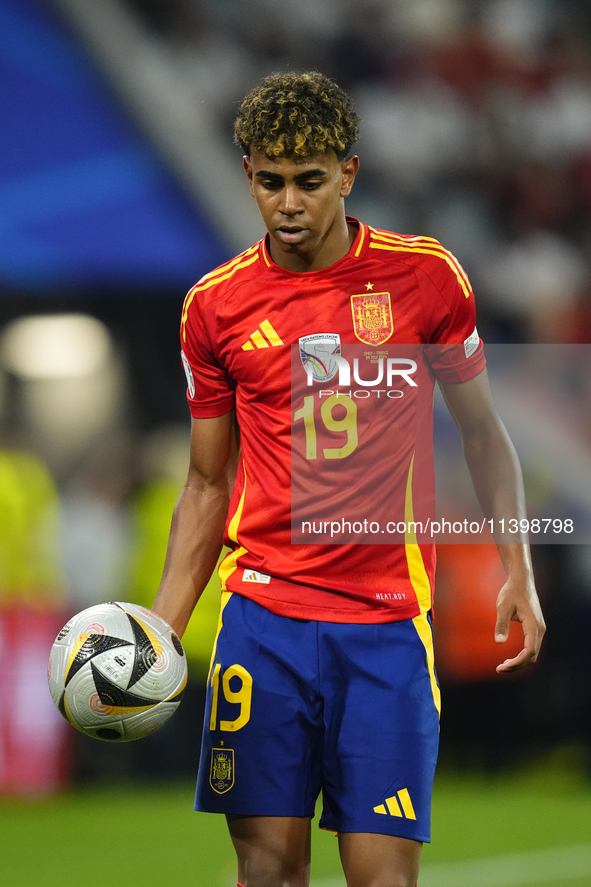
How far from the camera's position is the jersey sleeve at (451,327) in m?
2.80

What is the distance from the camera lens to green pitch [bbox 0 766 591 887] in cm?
502

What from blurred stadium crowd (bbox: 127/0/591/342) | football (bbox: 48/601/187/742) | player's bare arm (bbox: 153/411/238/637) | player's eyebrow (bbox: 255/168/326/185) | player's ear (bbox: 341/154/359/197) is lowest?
football (bbox: 48/601/187/742)

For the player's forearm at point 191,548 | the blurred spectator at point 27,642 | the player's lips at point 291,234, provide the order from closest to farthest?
the player's lips at point 291,234, the player's forearm at point 191,548, the blurred spectator at point 27,642

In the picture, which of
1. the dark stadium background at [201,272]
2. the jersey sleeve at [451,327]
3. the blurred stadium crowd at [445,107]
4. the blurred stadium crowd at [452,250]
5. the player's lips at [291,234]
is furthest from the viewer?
the blurred stadium crowd at [445,107]

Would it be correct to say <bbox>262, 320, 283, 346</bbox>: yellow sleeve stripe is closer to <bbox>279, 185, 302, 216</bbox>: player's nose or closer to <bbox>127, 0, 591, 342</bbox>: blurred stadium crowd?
<bbox>279, 185, 302, 216</bbox>: player's nose

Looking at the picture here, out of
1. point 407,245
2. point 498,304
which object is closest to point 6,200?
point 498,304

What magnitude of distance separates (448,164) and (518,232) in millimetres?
767

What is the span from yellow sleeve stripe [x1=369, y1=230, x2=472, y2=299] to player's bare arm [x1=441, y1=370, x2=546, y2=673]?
0.23m

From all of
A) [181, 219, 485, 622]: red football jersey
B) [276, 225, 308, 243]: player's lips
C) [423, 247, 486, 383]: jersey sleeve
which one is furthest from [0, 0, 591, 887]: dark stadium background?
[276, 225, 308, 243]: player's lips

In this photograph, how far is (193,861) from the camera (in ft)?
17.3

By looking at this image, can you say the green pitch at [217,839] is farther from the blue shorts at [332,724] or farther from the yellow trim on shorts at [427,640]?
the yellow trim on shorts at [427,640]

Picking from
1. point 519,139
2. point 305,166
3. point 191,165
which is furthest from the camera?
point 519,139

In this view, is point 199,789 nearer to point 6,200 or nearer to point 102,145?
point 6,200

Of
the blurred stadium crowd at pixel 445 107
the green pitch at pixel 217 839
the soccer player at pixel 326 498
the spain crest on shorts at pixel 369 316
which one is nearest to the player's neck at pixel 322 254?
the soccer player at pixel 326 498
